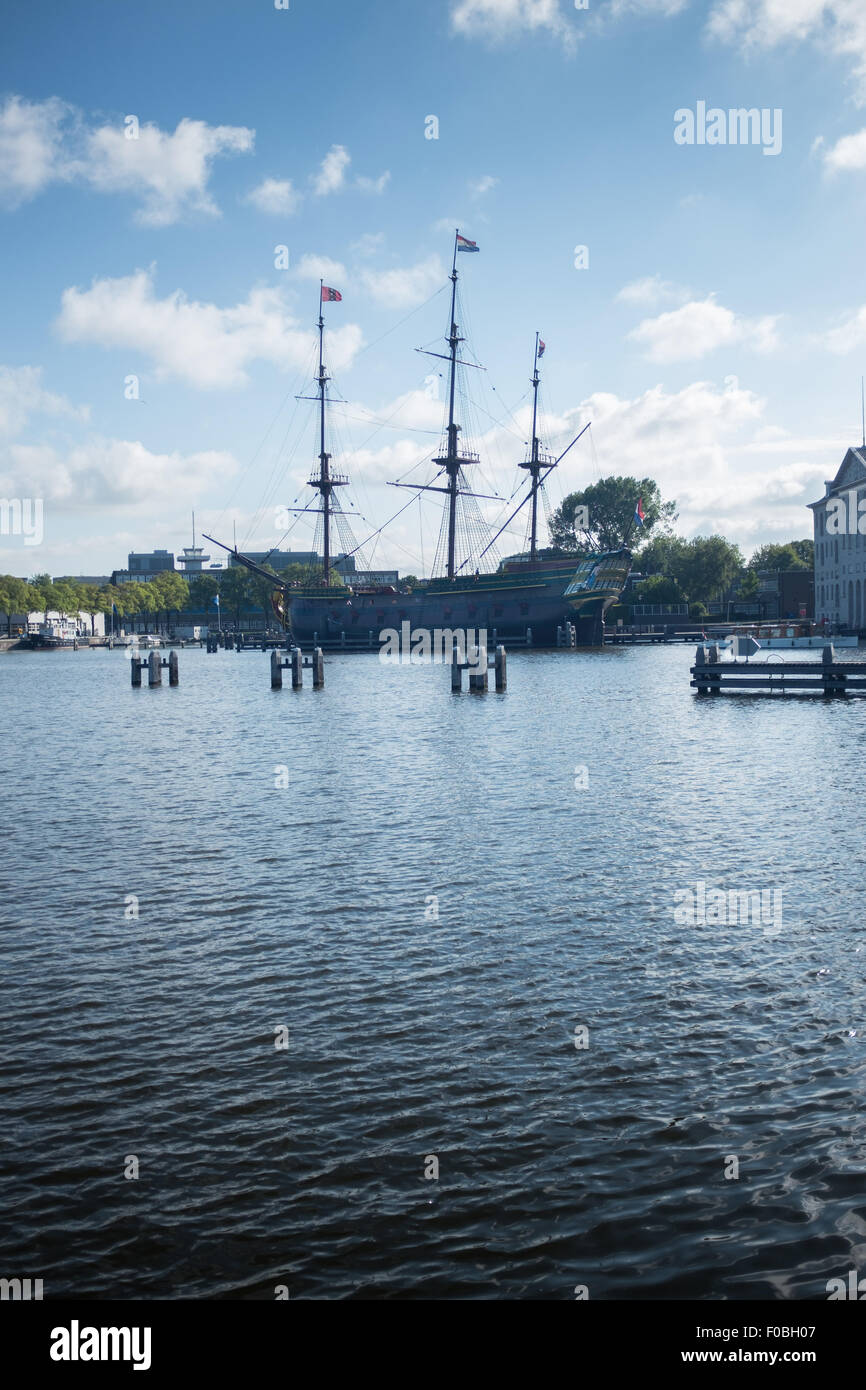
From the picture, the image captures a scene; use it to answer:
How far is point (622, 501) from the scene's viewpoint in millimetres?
156250

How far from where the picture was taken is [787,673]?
4056cm

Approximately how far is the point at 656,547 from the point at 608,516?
10386 mm

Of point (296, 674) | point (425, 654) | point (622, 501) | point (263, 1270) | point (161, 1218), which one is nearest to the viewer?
point (263, 1270)

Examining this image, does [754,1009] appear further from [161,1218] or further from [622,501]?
[622,501]

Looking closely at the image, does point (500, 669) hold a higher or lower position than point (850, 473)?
lower

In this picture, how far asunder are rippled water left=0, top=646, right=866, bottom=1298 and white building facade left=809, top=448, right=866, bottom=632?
9061 cm

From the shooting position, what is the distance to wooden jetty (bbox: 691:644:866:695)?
129 ft

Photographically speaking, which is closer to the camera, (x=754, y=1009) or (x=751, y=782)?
(x=754, y=1009)

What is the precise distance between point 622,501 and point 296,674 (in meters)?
112

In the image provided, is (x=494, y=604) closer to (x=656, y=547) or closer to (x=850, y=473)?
(x=850, y=473)

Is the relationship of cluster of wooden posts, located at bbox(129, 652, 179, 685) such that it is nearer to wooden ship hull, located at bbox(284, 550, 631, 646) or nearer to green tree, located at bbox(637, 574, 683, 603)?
wooden ship hull, located at bbox(284, 550, 631, 646)

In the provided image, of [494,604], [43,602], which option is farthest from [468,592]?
[43,602]

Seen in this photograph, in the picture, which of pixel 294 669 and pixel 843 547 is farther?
pixel 843 547
